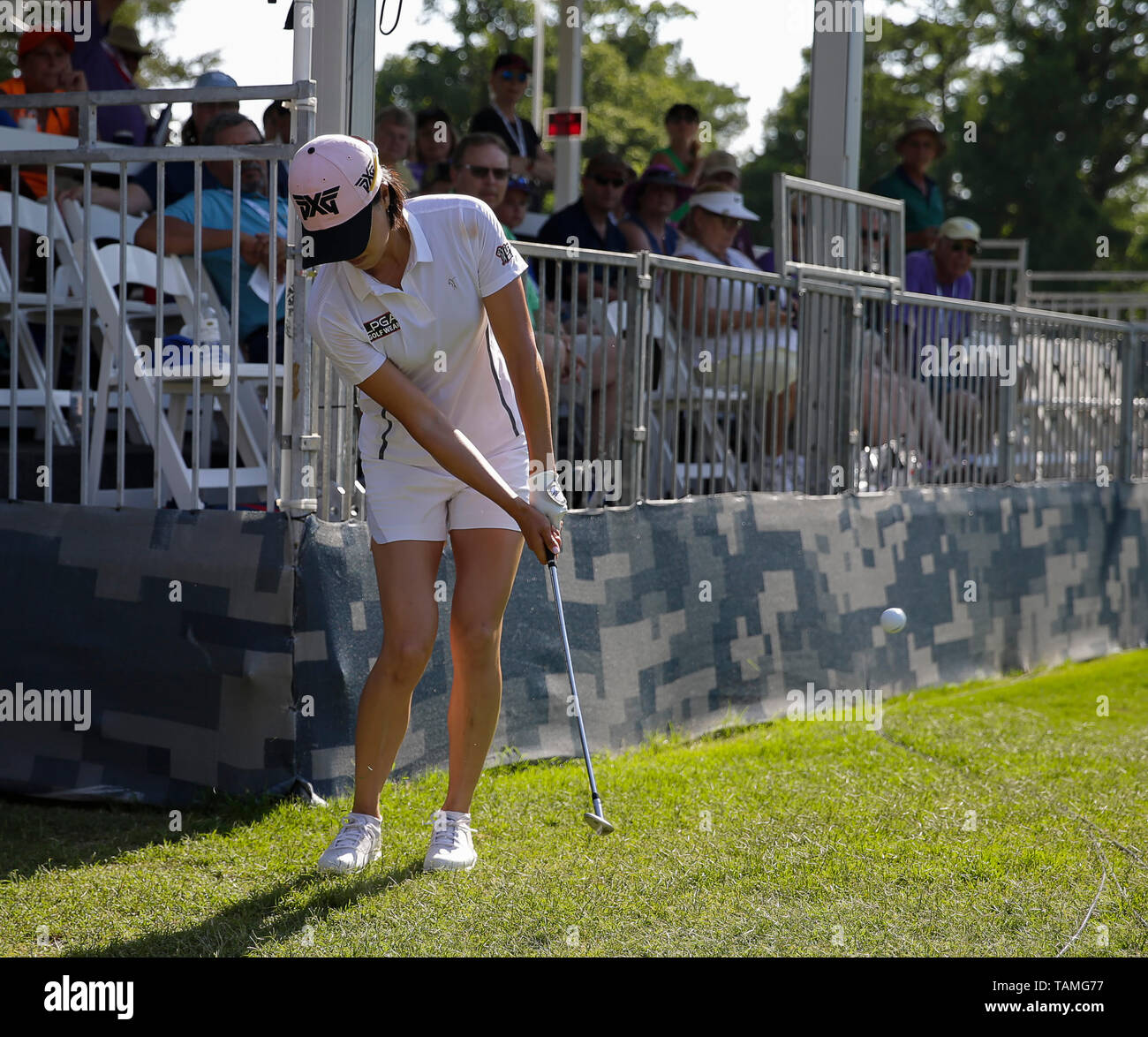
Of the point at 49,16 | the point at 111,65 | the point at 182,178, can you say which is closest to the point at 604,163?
the point at 111,65

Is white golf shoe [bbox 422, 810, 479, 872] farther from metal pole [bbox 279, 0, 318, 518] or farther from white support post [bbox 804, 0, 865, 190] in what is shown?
white support post [bbox 804, 0, 865, 190]

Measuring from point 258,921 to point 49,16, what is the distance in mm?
5925

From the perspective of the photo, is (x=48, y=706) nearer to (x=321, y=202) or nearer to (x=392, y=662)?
(x=392, y=662)

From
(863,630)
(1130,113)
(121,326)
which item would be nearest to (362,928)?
(121,326)

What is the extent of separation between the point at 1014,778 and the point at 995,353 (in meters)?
3.72

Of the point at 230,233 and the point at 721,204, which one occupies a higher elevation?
the point at 721,204

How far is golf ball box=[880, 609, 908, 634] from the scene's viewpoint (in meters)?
7.53

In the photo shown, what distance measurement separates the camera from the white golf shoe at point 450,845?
4336 millimetres

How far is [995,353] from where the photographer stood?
8.82 m

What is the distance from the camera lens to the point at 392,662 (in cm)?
440

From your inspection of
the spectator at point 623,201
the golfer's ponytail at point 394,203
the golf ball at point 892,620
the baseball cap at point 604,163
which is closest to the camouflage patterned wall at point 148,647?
the golfer's ponytail at point 394,203

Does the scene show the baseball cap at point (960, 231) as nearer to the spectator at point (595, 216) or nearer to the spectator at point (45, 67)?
the spectator at point (595, 216)

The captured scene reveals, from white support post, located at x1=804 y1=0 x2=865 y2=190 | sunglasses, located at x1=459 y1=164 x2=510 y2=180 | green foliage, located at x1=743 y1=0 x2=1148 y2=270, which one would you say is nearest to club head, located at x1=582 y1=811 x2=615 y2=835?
sunglasses, located at x1=459 y1=164 x2=510 y2=180
